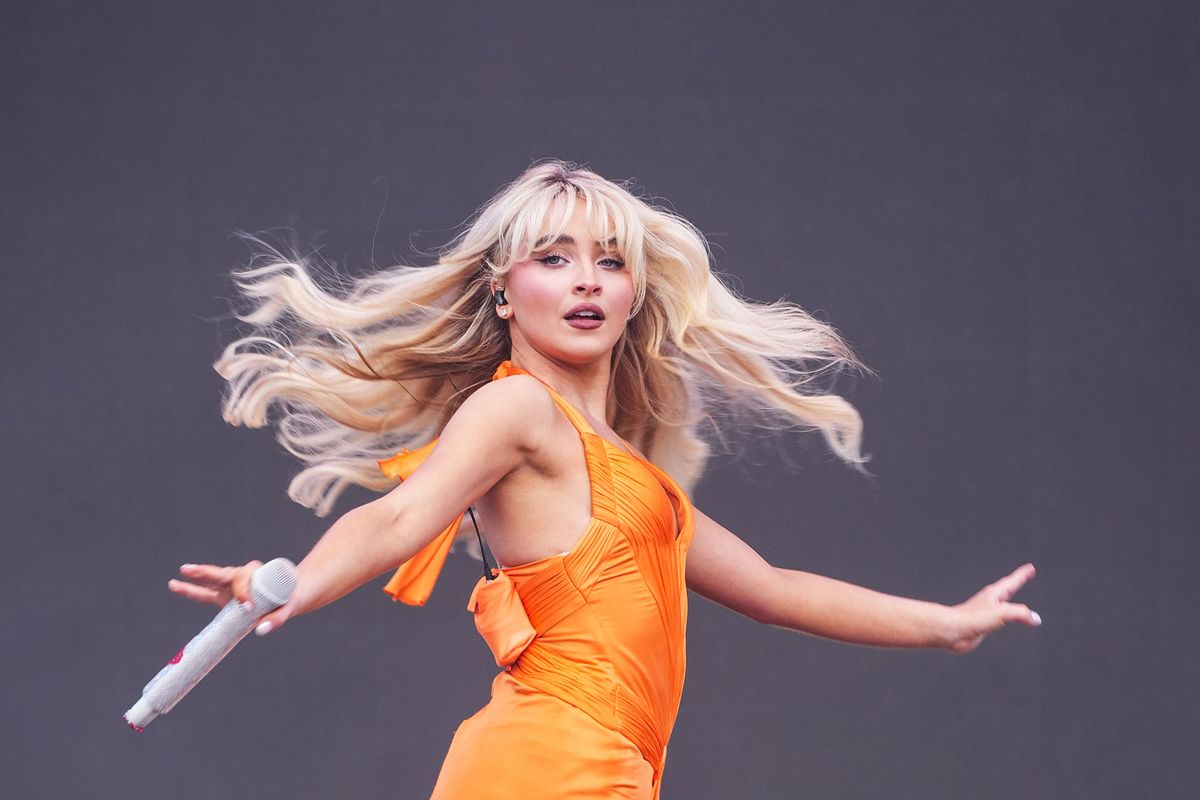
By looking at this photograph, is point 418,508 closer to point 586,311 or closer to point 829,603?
point 586,311

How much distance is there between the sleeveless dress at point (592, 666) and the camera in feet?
5.89

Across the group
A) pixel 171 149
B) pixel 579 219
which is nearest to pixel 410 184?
pixel 171 149

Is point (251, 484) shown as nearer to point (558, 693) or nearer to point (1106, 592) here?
point (558, 693)

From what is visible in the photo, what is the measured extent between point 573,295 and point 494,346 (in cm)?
24

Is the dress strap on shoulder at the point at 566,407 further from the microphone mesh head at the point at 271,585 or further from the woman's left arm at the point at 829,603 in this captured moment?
the microphone mesh head at the point at 271,585

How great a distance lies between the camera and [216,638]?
1.46 m

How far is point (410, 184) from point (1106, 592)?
2.05 meters

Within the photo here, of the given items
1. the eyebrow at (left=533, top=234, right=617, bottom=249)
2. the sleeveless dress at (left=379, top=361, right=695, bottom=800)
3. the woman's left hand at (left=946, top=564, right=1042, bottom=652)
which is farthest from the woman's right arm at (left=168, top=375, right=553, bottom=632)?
the woman's left hand at (left=946, top=564, right=1042, bottom=652)

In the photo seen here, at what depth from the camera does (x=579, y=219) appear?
2.04 meters

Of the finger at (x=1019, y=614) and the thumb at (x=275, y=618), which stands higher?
the finger at (x=1019, y=614)

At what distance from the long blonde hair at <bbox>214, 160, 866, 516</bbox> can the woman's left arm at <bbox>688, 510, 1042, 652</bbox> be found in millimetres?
249

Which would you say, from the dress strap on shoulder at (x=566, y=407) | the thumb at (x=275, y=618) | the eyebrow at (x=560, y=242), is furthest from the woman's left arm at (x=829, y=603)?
the thumb at (x=275, y=618)

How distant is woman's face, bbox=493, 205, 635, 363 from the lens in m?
2.01

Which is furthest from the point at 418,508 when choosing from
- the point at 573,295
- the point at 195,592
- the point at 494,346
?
the point at 494,346
